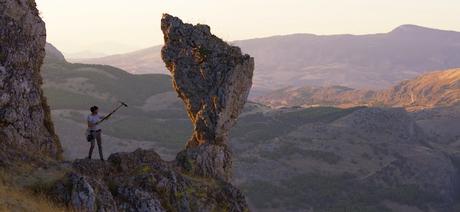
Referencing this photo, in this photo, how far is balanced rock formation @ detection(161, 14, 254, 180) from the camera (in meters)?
33.5

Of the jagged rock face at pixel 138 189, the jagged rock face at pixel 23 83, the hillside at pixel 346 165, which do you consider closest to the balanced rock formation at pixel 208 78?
the jagged rock face at pixel 138 189

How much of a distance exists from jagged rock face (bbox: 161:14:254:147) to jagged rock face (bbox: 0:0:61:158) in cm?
874

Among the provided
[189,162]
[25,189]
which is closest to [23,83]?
[25,189]

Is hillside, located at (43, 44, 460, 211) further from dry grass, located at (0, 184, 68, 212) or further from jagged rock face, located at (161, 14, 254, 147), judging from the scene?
dry grass, located at (0, 184, 68, 212)

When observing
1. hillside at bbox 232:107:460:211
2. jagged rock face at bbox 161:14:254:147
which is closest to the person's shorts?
jagged rock face at bbox 161:14:254:147

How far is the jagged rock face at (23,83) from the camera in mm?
25250

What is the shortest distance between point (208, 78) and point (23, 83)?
1133cm

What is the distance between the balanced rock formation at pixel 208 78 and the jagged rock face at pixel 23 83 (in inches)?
336

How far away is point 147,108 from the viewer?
144 meters

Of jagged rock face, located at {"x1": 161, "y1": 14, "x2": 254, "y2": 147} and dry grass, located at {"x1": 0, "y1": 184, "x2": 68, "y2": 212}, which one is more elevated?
jagged rock face, located at {"x1": 161, "y1": 14, "x2": 254, "y2": 147}

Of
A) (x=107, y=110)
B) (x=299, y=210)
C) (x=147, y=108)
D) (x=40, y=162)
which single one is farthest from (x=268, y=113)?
(x=40, y=162)

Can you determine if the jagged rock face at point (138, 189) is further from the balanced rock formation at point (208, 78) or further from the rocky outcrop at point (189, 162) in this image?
the balanced rock formation at point (208, 78)

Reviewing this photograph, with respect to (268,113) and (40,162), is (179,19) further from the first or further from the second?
(268,113)

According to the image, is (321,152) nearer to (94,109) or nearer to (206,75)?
(206,75)
